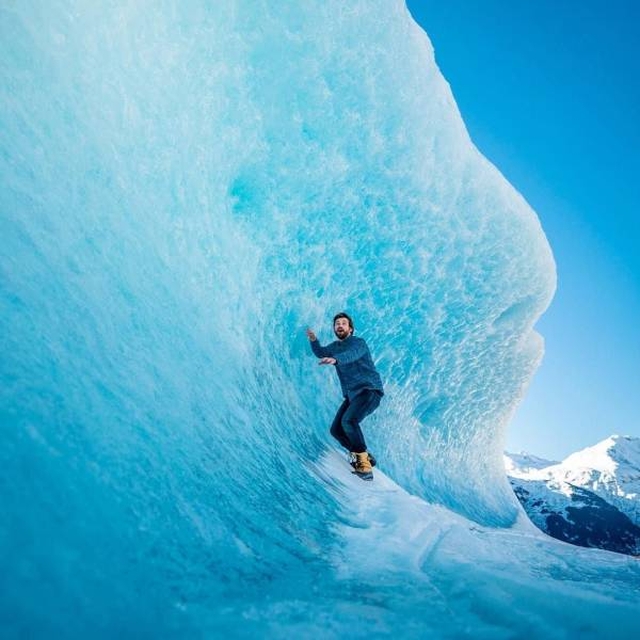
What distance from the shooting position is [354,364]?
13.6 feet

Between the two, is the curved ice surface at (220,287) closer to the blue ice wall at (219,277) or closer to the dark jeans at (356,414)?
the blue ice wall at (219,277)

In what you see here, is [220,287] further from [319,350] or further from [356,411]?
[356,411]

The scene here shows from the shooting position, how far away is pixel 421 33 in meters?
5.05

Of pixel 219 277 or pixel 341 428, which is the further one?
pixel 341 428

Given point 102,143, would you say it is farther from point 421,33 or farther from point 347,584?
point 421,33

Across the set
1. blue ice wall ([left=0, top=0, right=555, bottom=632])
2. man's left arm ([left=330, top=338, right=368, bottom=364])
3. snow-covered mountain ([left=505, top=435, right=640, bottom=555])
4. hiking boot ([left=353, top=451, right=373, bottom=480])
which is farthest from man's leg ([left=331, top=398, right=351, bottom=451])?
snow-covered mountain ([left=505, top=435, right=640, bottom=555])

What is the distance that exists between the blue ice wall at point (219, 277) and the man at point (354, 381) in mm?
422

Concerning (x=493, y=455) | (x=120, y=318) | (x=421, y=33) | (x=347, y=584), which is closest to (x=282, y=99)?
(x=421, y=33)

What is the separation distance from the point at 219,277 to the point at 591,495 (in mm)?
41988

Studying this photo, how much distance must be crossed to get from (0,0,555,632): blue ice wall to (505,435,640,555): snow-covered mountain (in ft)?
99.8

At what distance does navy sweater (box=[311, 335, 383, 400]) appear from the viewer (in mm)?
4043

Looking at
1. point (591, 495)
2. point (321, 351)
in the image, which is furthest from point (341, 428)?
point (591, 495)

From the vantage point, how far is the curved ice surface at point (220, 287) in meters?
1.43

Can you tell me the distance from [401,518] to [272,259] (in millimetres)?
2983
